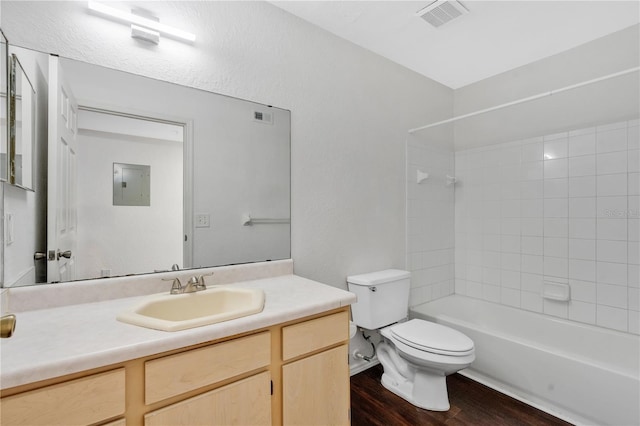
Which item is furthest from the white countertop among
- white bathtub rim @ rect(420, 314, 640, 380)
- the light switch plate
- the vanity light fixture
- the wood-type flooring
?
white bathtub rim @ rect(420, 314, 640, 380)

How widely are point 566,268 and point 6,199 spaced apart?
3218 mm

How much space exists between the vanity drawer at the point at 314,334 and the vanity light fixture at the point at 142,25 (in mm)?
1394

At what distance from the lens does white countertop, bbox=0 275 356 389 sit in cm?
73

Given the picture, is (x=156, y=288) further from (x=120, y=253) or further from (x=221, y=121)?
(x=221, y=121)

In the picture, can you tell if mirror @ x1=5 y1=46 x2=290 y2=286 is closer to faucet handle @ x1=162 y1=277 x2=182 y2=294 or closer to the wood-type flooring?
faucet handle @ x1=162 y1=277 x2=182 y2=294

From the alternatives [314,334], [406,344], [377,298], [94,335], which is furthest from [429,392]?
[94,335]

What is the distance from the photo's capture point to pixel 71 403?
765 mm

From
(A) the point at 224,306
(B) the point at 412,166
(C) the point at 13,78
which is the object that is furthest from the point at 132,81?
(B) the point at 412,166

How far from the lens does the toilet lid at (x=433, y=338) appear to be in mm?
1705

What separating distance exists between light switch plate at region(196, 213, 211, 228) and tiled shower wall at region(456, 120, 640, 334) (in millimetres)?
1775

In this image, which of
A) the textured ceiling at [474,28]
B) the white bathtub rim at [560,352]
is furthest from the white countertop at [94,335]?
the textured ceiling at [474,28]

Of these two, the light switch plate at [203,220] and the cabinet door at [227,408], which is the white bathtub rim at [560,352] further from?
the light switch plate at [203,220]

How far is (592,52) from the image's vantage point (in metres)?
2.22

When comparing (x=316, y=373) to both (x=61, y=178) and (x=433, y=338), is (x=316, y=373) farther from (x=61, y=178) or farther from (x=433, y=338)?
(x=61, y=178)
